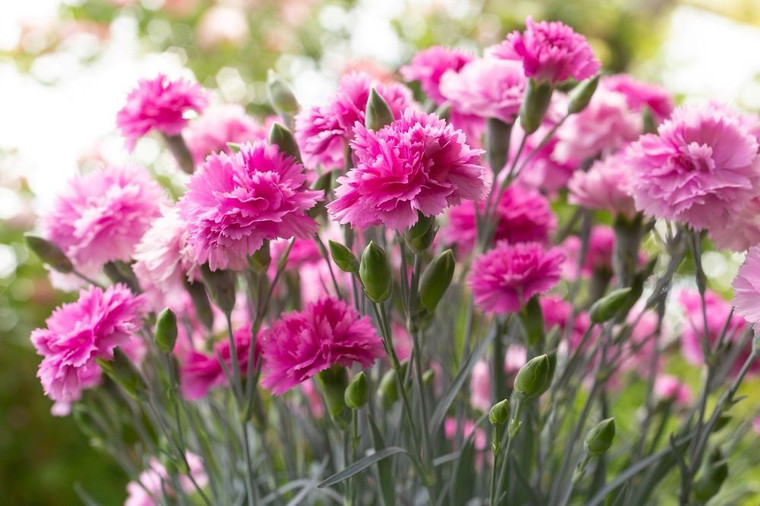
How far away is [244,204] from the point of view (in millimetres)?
370

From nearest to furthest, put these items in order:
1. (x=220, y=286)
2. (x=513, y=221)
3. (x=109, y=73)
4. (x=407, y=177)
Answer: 1. (x=407, y=177)
2. (x=220, y=286)
3. (x=513, y=221)
4. (x=109, y=73)

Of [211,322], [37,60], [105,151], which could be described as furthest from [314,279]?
[37,60]

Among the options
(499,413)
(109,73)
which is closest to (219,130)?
(499,413)

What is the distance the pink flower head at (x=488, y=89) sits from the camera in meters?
0.51

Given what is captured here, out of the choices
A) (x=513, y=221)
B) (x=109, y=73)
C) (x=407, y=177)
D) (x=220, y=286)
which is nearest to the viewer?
(x=407, y=177)

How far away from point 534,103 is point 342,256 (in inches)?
7.0

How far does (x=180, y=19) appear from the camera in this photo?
1.47 meters

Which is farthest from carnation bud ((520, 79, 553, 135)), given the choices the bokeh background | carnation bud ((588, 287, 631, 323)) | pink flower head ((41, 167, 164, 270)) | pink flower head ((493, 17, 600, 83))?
the bokeh background

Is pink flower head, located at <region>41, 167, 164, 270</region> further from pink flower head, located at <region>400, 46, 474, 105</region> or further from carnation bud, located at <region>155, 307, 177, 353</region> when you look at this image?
pink flower head, located at <region>400, 46, 474, 105</region>

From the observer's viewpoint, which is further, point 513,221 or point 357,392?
point 513,221

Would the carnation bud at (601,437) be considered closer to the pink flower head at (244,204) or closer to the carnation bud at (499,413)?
the carnation bud at (499,413)

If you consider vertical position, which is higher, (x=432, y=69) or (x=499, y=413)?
(x=432, y=69)

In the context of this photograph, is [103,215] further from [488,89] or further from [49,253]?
[488,89]

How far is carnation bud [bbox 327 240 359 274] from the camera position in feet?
1.28
